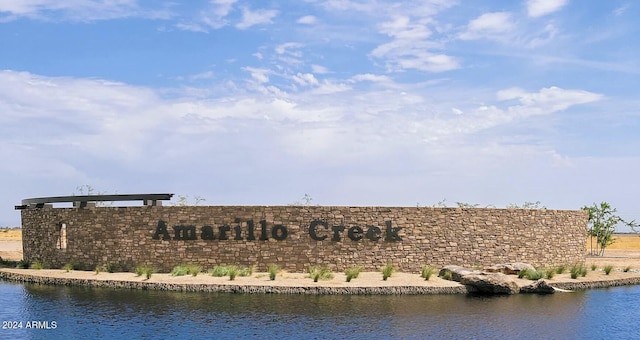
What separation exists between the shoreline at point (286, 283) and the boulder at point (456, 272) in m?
0.40

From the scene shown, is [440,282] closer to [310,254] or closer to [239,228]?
[310,254]

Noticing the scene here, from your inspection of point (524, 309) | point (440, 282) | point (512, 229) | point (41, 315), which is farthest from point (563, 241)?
point (41, 315)

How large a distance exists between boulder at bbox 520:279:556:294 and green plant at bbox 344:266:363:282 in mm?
6066

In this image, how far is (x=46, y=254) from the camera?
29.5 m

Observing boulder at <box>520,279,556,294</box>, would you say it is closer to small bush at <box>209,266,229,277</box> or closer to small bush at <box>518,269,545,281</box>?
small bush at <box>518,269,545,281</box>

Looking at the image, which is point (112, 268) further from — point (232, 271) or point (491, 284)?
point (491, 284)

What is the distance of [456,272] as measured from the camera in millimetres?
24141

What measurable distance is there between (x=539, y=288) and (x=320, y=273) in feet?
26.3

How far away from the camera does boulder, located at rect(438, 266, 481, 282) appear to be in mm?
23719

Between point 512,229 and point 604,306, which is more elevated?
point 512,229

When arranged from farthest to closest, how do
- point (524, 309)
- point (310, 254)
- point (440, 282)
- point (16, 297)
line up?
point (310, 254), point (440, 282), point (16, 297), point (524, 309)

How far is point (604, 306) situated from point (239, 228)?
45.5 feet

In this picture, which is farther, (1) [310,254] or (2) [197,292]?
(1) [310,254]

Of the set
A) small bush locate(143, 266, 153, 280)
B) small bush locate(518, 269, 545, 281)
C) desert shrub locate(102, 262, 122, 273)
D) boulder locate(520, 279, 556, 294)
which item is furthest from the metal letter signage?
boulder locate(520, 279, 556, 294)
